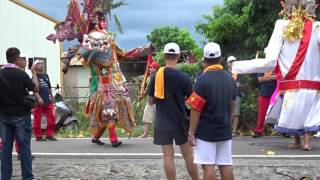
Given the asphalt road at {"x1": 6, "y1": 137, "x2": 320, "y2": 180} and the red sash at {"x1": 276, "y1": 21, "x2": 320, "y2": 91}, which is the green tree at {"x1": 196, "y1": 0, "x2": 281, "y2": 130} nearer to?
the red sash at {"x1": 276, "y1": 21, "x2": 320, "y2": 91}

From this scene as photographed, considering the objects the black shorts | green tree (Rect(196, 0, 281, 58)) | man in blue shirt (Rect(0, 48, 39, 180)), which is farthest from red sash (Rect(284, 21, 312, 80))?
green tree (Rect(196, 0, 281, 58))

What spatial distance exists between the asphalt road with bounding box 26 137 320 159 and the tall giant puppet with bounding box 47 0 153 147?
408mm

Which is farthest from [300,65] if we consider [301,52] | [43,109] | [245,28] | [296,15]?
[245,28]

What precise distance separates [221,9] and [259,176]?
10887 millimetres

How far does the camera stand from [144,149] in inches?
367

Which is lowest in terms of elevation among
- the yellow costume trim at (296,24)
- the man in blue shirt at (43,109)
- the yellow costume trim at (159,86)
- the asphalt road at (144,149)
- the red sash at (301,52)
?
the asphalt road at (144,149)

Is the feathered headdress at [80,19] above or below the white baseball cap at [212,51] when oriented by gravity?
above

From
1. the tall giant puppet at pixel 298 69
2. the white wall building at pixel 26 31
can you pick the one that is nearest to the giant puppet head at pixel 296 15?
the tall giant puppet at pixel 298 69

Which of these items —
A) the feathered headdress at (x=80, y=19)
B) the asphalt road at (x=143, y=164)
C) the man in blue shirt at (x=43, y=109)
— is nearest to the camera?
the asphalt road at (x=143, y=164)

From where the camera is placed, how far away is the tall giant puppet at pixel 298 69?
855 centimetres

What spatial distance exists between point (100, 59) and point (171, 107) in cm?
276

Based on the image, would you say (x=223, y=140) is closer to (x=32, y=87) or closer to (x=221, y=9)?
(x=32, y=87)

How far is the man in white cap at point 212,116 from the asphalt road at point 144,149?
6.24ft

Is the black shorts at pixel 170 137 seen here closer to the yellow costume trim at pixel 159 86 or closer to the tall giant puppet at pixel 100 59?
the yellow costume trim at pixel 159 86
